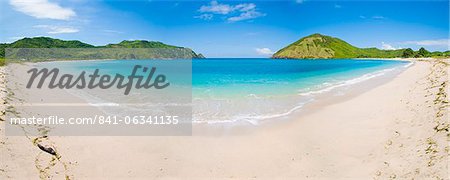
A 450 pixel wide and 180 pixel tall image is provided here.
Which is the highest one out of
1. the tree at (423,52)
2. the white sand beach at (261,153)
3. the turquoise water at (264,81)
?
the tree at (423,52)

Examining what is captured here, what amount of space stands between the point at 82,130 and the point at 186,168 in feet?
19.9

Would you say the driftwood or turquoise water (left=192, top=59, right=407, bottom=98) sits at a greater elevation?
turquoise water (left=192, top=59, right=407, bottom=98)

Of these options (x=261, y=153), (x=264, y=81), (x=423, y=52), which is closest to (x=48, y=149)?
(x=261, y=153)

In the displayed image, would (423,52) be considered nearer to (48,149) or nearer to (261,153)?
(261,153)

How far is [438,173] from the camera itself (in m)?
7.40

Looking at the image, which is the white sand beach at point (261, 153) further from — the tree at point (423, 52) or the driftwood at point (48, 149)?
the tree at point (423, 52)

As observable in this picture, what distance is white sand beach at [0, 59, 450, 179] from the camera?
845 centimetres

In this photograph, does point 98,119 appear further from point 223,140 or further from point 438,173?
point 438,173

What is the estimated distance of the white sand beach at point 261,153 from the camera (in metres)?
8.45

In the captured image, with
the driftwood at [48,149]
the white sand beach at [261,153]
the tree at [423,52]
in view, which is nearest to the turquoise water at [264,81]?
the white sand beach at [261,153]

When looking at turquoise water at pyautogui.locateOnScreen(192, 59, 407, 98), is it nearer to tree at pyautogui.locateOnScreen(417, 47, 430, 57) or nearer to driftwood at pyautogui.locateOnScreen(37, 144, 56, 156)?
driftwood at pyautogui.locateOnScreen(37, 144, 56, 156)

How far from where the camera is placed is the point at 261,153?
10.3m

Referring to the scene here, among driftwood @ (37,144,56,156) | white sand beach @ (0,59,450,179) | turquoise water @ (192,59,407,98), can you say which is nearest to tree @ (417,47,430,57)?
turquoise water @ (192,59,407,98)

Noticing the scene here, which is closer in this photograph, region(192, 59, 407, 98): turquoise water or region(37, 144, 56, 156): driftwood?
region(37, 144, 56, 156): driftwood
